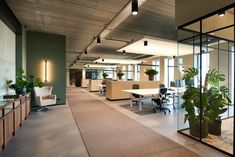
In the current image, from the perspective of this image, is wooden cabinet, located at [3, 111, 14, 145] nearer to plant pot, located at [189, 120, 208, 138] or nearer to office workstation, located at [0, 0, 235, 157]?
office workstation, located at [0, 0, 235, 157]

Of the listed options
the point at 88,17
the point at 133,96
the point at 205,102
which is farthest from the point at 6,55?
the point at 205,102

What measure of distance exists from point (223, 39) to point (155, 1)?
2.64 meters

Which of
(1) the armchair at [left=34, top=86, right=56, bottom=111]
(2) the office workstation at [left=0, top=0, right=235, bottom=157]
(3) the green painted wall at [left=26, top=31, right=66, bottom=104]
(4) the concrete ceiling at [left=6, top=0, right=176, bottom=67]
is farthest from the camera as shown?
(3) the green painted wall at [left=26, top=31, right=66, bottom=104]

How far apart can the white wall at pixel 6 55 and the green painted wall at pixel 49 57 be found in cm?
129

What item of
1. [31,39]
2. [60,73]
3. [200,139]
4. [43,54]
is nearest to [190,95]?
[200,139]

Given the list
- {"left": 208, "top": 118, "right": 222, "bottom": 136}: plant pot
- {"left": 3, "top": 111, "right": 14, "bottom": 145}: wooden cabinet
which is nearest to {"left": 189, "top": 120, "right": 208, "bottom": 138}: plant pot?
{"left": 208, "top": 118, "right": 222, "bottom": 136}: plant pot

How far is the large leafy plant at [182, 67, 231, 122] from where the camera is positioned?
3205mm

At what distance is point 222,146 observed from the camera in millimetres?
2918

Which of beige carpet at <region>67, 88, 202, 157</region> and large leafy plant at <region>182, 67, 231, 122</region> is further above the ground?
large leafy plant at <region>182, 67, 231, 122</region>

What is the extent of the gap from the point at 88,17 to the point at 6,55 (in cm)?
274

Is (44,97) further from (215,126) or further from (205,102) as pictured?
(215,126)

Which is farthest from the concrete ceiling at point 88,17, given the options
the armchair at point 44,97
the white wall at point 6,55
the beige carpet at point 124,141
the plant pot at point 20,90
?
the beige carpet at point 124,141

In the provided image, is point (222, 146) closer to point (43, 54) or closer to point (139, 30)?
point (139, 30)

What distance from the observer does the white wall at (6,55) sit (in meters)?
3.99
